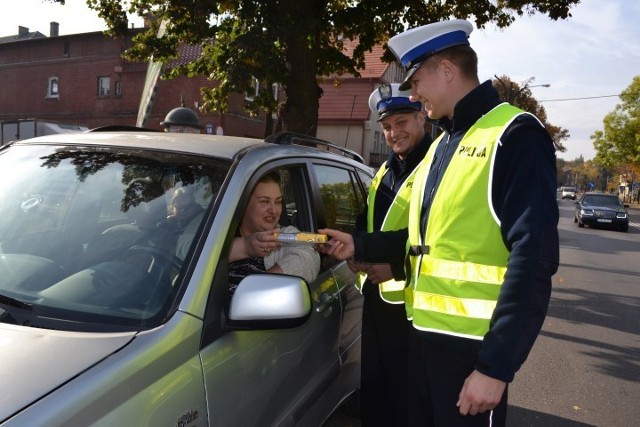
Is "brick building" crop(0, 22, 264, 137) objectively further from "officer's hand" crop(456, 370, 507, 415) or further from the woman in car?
"officer's hand" crop(456, 370, 507, 415)

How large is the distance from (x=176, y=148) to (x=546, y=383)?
414 cm

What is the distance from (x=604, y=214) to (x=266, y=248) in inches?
890

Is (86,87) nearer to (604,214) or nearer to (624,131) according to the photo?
(604,214)

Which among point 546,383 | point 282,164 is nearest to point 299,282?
point 282,164

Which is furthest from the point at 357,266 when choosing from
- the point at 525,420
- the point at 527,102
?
the point at 527,102

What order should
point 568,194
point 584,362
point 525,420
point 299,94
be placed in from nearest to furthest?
1. point 525,420
2. point 584,362
3. point 299,94
4. point 568,194

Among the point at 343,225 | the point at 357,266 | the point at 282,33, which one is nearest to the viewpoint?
the point at 357,266

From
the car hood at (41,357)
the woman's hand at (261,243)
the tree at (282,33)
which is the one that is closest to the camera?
the car hood at (41,357)

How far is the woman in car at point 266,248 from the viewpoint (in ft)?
8.18

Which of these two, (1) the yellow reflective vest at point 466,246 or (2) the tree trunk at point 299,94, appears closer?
(1) the yellow reflective vest at point 466,246

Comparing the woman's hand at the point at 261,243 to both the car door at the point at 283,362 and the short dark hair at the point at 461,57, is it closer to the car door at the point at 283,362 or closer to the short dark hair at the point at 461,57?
the car door at the point at 283,362

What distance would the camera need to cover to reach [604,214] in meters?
21.8

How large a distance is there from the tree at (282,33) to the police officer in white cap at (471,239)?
642cm

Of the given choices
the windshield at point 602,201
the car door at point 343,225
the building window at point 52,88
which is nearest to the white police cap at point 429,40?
the car door at point 343,225
